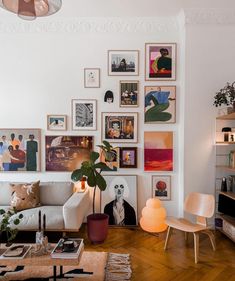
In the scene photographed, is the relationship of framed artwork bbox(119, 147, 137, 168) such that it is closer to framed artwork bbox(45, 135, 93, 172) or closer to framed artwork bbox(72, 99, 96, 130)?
framed artwork bbox(45, 135, 93, 172)

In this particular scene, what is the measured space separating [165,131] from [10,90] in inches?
108

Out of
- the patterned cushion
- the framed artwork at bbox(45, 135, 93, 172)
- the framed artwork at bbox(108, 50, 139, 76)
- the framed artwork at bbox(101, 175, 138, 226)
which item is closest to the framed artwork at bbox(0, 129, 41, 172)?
the framed artwork at bbox(45, 135, 93, 172)

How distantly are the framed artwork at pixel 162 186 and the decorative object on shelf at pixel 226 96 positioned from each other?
1.46 metres

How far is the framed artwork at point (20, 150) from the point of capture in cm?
430

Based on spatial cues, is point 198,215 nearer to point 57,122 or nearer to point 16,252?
point 16,252

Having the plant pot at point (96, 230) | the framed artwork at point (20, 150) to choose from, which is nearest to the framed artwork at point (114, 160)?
→ the plant pot at point (96, 230)

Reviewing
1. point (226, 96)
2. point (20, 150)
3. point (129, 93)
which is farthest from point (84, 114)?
point (226, 96)

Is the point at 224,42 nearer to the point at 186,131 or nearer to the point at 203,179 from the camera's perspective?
the point at 186,131

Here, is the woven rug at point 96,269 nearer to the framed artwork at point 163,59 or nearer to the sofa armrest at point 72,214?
the sofa armrest at point 72,214

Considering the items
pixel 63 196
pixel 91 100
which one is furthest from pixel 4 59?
pixel 63 196

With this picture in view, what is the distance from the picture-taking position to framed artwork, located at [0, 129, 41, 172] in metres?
4.30

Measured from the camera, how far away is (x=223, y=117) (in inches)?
152

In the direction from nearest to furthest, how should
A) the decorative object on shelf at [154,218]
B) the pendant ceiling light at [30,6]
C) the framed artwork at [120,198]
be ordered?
1. the pendant ceiling light at [30,6]
2. the decorative object on shelf at [154,218]
3. the framed artwork at [120,198]

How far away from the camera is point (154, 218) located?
3.66 metres
